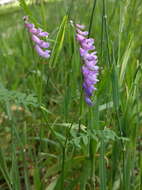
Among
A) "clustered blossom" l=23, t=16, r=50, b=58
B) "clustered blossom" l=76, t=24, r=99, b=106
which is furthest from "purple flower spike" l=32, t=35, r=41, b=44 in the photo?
"clustered blossom" l=76, t=24, r=99, b=106

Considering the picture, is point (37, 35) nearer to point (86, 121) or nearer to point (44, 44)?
point (44, 44)

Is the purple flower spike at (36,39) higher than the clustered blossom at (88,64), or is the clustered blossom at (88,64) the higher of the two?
the purple flower spike at (36,39)

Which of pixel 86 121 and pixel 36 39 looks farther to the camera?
pixel 86 121

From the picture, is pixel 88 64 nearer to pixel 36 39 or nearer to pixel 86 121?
pixel 36 39

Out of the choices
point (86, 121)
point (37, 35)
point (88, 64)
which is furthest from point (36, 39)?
point (86, 121)

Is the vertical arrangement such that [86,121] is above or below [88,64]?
below

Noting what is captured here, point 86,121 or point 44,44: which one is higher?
point 44,44

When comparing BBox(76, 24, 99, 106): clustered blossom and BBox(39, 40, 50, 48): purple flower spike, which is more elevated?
BBox(39, 40, 50, 48): purple flower spike

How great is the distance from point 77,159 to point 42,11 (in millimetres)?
404

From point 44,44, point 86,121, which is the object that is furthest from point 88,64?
point 86,121

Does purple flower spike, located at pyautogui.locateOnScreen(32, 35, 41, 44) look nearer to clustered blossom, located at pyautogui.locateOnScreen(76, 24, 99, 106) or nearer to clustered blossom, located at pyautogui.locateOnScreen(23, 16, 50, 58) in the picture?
clustered blossom, located at pyautogui.locateOnScreen(23, 16, 50, 58)

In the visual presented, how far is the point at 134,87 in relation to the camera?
94 cm

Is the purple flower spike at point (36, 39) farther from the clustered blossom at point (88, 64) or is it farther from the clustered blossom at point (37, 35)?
the clustered blossom at point (88, 64)

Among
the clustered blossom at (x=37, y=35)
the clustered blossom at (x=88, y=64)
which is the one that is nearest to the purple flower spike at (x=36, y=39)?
the clustered blossom at (x=37, y=35)
